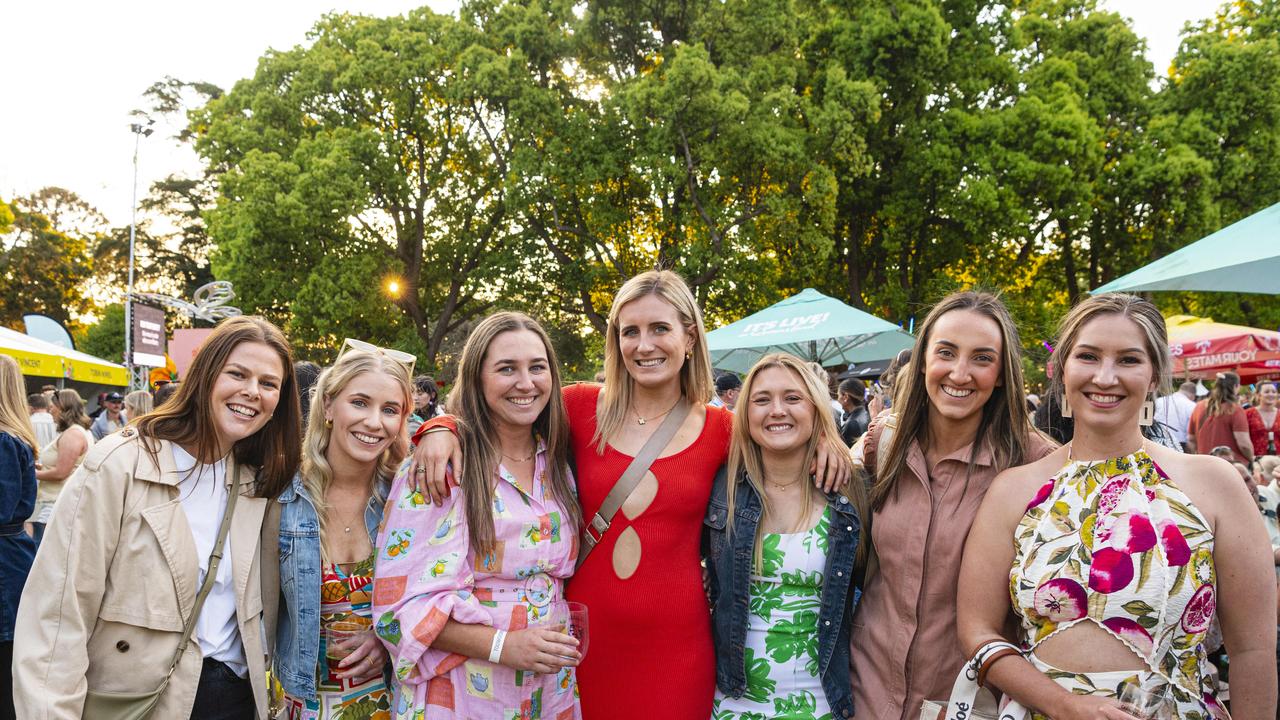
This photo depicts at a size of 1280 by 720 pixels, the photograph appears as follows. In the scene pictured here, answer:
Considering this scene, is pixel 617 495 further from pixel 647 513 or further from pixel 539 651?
pixel 539 651

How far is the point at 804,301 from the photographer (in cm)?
1152

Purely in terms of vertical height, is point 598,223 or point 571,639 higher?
point 598,223

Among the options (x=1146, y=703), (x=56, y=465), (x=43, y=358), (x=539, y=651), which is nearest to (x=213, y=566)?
(x=539, y=651)

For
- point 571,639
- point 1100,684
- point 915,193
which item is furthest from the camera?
point 915,193

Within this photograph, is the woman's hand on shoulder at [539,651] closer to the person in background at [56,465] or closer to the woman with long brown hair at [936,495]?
the woman with long brown hair at [936,495]

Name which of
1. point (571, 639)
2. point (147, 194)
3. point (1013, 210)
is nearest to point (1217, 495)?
point (571, 639)

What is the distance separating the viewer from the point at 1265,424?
8812mm

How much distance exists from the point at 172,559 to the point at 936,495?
2.44 metres

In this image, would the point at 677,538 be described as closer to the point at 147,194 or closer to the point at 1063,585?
the point at 1063,585

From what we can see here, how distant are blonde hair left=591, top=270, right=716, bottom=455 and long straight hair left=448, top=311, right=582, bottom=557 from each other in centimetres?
18

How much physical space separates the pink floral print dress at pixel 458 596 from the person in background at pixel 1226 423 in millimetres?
8492

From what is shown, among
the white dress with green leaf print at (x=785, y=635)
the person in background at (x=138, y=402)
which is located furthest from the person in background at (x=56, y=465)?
the white dress with green leaf print at (x=785, y=635)

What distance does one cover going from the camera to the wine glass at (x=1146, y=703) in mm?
1994

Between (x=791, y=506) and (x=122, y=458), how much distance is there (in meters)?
2.17
